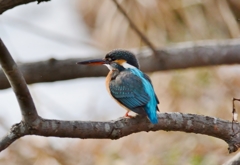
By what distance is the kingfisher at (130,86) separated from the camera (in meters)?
2.72

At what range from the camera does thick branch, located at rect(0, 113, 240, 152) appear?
7.18 feet

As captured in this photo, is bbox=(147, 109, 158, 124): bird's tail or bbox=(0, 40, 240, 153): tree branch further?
bbox=(147, 109, 158, 124): bird's tail

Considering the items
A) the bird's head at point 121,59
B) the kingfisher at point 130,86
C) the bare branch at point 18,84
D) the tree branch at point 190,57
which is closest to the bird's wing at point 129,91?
the kingfisher at point 130,86

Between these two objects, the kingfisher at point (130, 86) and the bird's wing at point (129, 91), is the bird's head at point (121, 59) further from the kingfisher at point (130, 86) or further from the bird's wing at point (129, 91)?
the bird's wing at point (129, 91)

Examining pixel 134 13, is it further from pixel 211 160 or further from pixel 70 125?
pixel 70 125

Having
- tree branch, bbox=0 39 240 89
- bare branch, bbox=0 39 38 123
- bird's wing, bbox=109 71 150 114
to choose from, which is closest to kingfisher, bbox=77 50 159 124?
bird's wing, bbox=109 71 150 114

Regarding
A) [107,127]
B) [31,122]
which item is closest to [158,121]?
[107,127]

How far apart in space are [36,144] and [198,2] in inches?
84.3

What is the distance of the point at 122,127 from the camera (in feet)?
8.07

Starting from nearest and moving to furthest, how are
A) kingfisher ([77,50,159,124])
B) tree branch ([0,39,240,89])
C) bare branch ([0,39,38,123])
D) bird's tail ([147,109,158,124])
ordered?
bare branch ([0,39,38,123]) < bird's tail ([147,109,158,124]) < kingfisher ([77,50,159,124]) < tree branch ([0,39,240,89])

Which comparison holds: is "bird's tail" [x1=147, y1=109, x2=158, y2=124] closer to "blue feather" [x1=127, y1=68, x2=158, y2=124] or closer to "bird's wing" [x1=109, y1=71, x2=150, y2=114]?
"blue feather" [x1=127, y1=68, x2=158, y2=124]

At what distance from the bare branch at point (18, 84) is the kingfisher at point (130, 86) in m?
0.56

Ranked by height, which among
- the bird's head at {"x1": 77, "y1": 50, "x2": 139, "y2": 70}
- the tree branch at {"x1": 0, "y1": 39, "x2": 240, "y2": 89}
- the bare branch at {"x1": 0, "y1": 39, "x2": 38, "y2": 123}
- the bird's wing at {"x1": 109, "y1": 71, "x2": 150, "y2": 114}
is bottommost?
the tree branch at {"x1": 0, "y1": 39, "x2": 240, "y2": 89}

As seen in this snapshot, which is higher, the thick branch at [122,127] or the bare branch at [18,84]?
the bare branch at [18,84]
